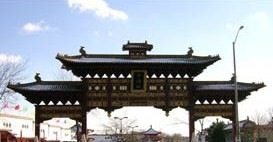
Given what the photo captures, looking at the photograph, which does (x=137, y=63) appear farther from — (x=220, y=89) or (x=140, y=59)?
(x=220, y=89)

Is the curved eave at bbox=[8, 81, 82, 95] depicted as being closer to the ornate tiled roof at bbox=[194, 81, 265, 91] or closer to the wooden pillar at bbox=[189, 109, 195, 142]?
the wooden pillar at bbox=[189, 109, 195, 142]

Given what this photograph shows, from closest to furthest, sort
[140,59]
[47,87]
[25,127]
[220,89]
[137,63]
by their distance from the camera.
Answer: [137,63] → [47,87] → [220,89] → [140,59] → [25,127]

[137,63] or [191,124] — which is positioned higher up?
[137,63]

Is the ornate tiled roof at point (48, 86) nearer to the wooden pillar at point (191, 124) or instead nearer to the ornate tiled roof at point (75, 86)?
the ornate tiled roof at point (75, 86)

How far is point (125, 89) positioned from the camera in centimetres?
2934

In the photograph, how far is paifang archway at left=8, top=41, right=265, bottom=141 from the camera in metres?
29.2

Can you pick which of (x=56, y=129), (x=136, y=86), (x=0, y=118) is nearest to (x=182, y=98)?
(x=136, y=86)

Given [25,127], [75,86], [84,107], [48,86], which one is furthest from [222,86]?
[25,127]

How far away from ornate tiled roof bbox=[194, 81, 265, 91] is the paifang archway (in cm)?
6

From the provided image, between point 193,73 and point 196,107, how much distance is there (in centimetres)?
224

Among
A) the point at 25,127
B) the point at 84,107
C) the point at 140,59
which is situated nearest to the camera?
the point at 84,107

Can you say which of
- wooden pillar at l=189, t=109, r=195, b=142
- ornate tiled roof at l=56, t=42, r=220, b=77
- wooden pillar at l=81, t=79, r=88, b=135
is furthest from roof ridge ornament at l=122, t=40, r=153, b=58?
wooden pillar at l=189, t=109, r=195, b=142

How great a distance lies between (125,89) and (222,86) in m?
6.38

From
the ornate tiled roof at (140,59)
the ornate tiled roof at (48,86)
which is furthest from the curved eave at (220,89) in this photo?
the ornate tiled roof at (48,86)
